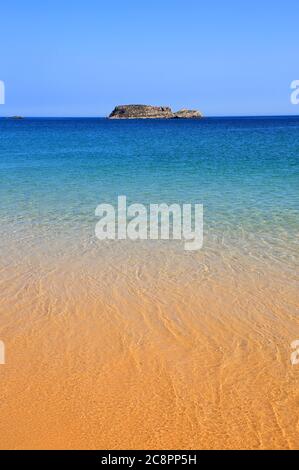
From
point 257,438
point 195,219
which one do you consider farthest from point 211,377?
point 195,219

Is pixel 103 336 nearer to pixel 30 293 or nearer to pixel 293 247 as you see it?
pixel 30 293

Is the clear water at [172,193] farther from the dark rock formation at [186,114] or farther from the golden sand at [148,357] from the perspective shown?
the dark rock formation at [186,114]

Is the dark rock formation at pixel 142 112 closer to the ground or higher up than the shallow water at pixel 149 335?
higher up

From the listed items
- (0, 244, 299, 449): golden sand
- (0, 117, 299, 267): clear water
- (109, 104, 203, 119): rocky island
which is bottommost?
(0, 244, 299, 449): golden sand

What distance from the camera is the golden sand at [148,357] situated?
13.4 ft

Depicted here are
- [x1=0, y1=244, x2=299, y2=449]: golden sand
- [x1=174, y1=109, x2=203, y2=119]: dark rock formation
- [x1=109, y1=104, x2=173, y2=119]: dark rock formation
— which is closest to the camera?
[x1=0, y1=244, x2=299, y2=449]: golden sand

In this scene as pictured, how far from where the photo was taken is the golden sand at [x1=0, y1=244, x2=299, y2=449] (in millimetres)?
4094

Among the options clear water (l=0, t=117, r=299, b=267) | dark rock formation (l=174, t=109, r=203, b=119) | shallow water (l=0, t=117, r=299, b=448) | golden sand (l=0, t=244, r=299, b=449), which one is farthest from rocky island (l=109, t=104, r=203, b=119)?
golden sand (l=0, t=244, r=299, b=449)

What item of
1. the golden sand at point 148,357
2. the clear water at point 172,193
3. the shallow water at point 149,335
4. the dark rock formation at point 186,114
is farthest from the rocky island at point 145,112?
the golden sand at point 148,357

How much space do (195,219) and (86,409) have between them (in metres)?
7.71

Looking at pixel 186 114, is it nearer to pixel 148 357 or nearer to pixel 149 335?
pixel 149 335

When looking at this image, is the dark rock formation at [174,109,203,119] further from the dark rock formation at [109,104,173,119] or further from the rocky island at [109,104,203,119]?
the dark rock formation at [109,104,173,119]

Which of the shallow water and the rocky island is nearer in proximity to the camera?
the shallow water

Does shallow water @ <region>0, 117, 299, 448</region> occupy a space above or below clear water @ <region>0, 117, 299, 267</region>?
below
